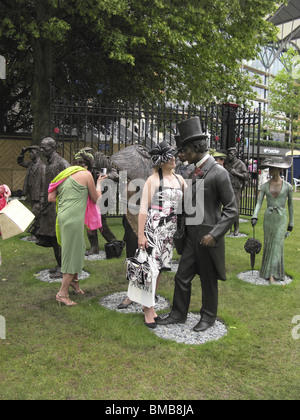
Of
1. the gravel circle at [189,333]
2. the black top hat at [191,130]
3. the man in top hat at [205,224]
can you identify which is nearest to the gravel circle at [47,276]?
the gravel circle at [189,333]

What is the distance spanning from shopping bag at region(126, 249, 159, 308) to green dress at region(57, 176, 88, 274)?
0.90 m

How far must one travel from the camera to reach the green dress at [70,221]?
4992 millimetres

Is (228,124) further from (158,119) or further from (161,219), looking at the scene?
(161,219)

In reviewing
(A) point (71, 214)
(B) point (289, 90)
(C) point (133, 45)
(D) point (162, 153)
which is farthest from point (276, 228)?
(B) point (289, 90)

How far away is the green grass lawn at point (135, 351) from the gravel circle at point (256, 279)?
20cm

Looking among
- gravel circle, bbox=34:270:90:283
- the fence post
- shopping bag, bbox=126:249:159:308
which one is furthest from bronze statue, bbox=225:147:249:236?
shopping bag, bbox=126:249:159:308

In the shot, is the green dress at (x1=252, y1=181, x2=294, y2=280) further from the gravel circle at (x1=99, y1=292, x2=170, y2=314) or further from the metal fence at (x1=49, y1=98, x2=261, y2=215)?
the metal fence at (x1=49, y1=98, x2=261, y2=215)

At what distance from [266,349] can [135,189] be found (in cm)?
240

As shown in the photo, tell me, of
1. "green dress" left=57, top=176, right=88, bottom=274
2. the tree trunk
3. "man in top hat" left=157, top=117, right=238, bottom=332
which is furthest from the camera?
the tree trunk

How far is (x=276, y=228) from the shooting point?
6238 millimetres

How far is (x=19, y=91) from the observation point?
58.7 ft

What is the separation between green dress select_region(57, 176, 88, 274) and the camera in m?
4.99

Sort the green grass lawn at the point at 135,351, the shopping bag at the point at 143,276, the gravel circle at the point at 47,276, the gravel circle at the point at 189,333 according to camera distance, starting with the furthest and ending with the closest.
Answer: the gravel circle at the point at 47,276 < the shopping bag at the point at 143,276 < the gravel circle at the point at 189,333 < the green grass lawn at the point at 135,351

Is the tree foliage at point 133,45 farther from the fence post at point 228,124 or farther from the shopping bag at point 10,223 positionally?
the shopping bag at point 10,223
